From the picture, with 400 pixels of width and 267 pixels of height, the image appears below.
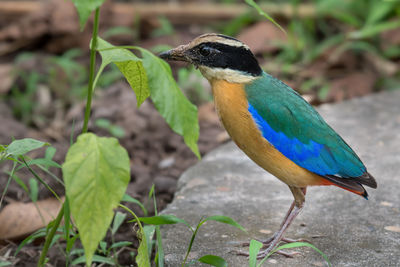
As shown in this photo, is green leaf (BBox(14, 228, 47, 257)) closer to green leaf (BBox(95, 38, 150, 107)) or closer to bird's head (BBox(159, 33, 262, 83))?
green leaf (BBox(95, 38, 150, 107))

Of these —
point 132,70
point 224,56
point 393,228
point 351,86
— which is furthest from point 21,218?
point 351,86

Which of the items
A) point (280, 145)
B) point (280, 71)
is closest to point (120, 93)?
point (280, 71)

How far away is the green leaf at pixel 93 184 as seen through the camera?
248 cm

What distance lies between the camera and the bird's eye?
147 inches

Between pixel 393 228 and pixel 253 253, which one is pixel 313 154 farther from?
pixel 253 253

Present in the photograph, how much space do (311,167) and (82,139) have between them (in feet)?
5.30

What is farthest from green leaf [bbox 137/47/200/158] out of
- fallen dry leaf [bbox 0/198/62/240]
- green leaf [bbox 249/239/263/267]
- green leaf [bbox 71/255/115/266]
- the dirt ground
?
fallen dry leaf [bbox 0/198/62/240]

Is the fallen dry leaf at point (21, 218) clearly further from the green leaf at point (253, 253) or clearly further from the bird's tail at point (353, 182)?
the bird's tail at point (353, 182)

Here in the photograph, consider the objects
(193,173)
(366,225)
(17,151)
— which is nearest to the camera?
(17,151)

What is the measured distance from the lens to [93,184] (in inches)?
99.0

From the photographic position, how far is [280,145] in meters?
3.66

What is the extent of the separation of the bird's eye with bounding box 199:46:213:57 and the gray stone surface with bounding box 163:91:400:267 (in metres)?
1.05

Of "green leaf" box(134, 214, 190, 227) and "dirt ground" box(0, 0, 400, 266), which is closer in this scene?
"green leaf" box(134, 214, 190, 227)

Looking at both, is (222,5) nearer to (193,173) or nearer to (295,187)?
(193,173)
